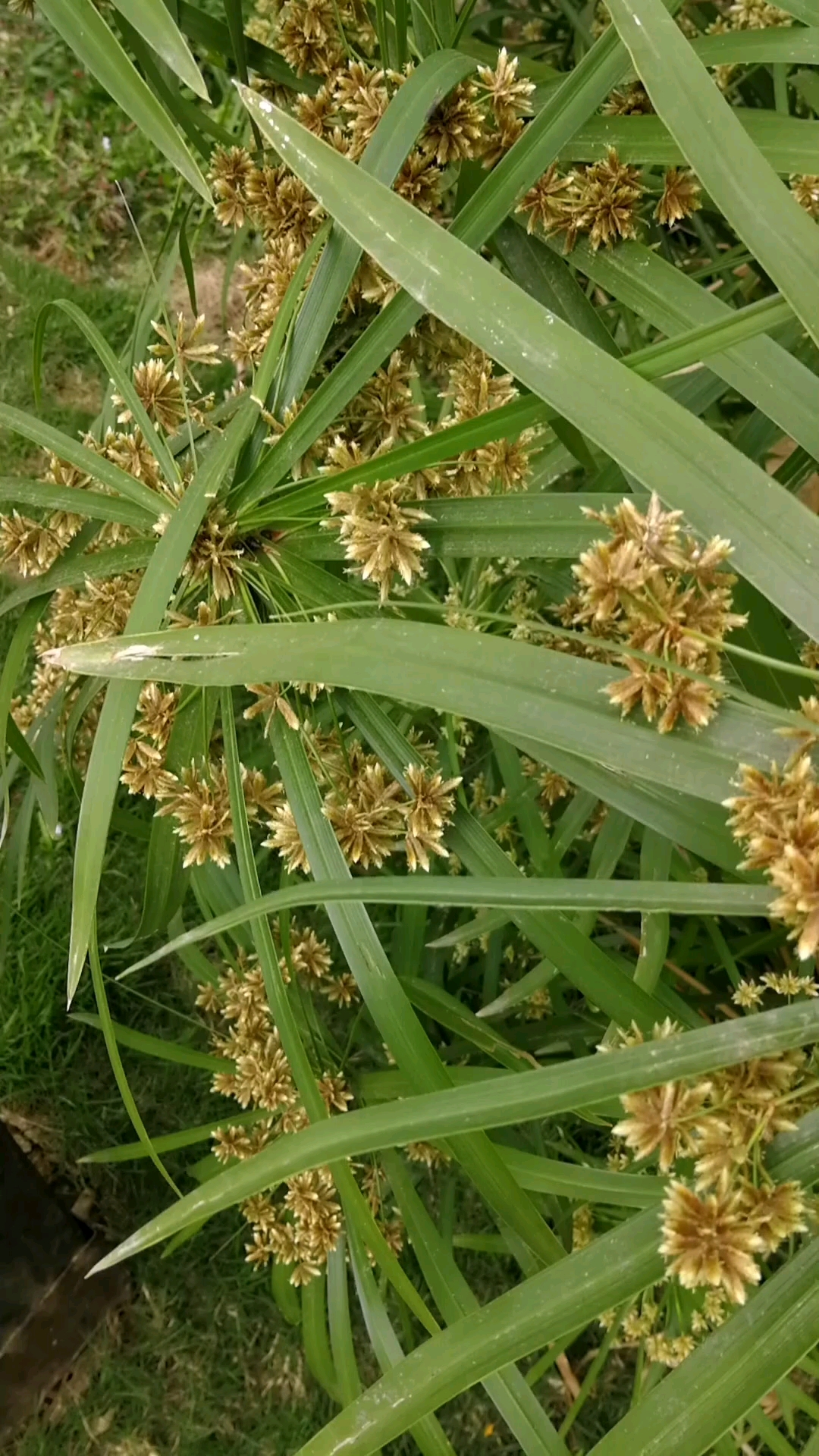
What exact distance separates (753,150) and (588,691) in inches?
11.4

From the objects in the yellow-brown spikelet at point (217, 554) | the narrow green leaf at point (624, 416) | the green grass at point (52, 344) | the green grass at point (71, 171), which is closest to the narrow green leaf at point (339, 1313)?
the yellow-brown spikelet at point (217, 554)

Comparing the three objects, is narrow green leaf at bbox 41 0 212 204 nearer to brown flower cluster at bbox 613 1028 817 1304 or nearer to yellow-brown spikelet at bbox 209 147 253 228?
yellow-brown spikelet at bbox 209 147 253 228

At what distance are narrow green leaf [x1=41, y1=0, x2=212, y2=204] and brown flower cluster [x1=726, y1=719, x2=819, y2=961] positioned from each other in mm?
446

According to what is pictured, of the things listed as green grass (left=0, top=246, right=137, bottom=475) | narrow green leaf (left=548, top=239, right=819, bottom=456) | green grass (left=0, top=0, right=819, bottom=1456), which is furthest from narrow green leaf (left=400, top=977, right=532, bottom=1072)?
green grass (left=0, top=246, right=137, bottom=475)

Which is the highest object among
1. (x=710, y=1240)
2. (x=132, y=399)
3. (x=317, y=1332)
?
(x=132, y=399)

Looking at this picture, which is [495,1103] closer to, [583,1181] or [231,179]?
[583,1181]

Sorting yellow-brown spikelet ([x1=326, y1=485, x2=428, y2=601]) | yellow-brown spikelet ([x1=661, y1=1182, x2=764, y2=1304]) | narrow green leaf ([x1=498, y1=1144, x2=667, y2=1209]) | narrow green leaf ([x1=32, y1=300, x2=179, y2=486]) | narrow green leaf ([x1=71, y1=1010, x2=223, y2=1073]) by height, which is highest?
narrow green leaf ([x1=32, y1=300, x2=179, y2=486])

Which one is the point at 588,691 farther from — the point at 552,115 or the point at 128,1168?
the point at 128,1168

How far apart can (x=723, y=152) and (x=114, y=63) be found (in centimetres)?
35

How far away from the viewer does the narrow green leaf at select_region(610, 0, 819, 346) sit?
49 centimetres

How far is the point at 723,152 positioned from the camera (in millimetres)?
497

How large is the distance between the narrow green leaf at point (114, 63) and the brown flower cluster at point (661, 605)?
12.7 inches

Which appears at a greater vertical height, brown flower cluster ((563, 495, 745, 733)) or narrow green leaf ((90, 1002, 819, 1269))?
brown flower cluster ((563, 495, 745, 733))

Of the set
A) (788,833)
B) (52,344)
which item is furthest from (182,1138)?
(52,344)
